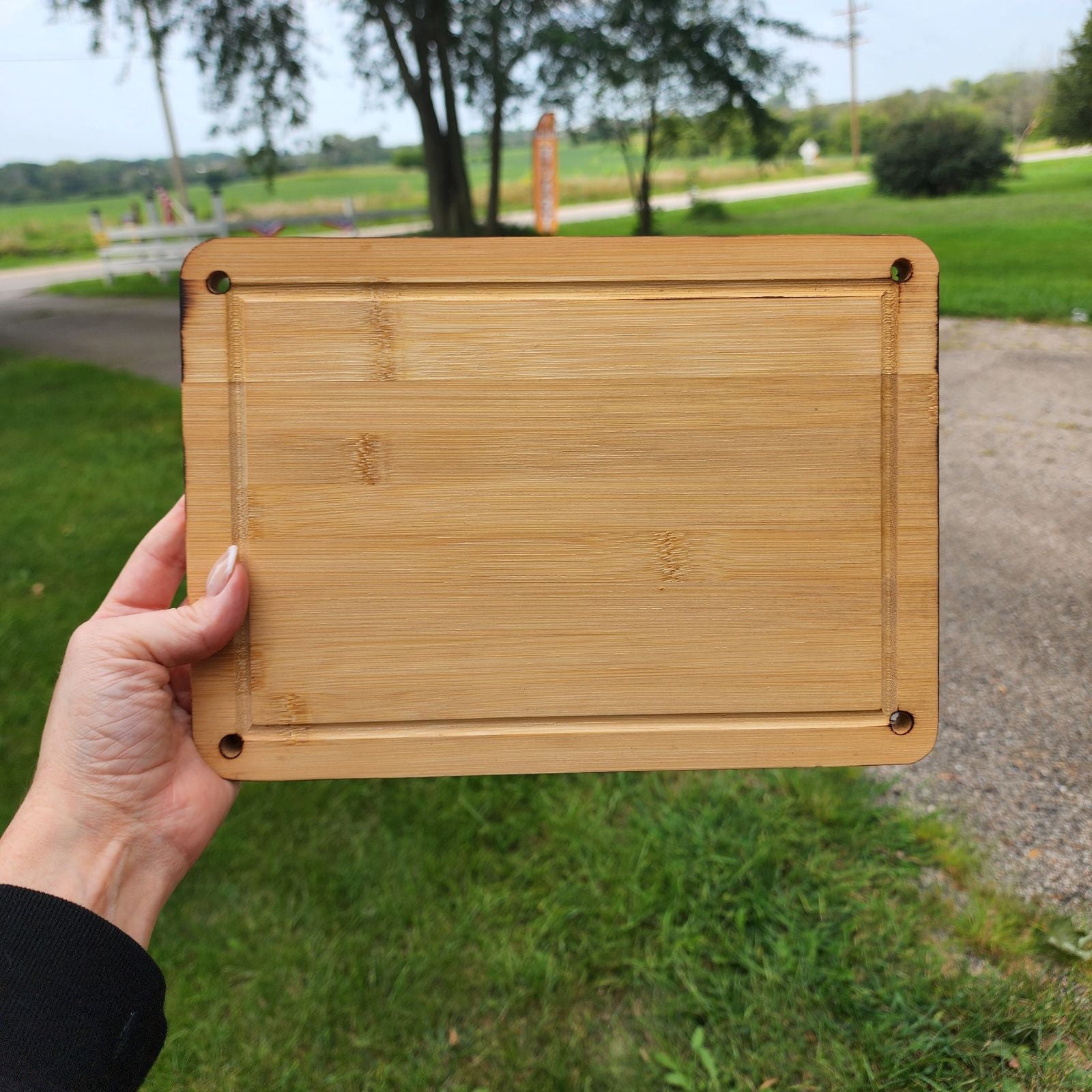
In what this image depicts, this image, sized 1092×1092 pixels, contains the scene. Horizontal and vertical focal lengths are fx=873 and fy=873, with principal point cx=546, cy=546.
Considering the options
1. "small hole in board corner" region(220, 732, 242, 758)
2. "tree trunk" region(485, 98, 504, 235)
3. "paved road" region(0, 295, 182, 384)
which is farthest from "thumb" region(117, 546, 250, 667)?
"paved road" region(0, 295, 182, 384)

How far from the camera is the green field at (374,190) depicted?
3.09 metres

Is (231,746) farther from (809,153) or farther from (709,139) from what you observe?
(709,139)

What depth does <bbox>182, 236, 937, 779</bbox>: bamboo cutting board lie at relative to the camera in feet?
4.00

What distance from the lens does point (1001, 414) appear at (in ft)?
5.49

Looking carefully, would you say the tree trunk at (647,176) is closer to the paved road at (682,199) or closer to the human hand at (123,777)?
the paved road at (682,199)

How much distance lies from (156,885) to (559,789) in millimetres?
1209

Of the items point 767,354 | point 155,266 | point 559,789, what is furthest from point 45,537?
point 155,266

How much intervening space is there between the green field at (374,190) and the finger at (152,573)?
1625mm

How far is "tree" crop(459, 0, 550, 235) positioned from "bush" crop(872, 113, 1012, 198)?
3.05m

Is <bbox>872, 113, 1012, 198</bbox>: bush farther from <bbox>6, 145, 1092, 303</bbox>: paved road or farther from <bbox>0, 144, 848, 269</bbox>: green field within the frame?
<bbox>0, 144, 848, 269</bbox>: green field

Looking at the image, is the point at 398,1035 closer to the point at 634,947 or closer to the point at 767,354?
the point at 634,947

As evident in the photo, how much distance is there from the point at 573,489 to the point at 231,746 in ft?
2.07

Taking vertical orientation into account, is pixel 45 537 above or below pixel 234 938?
above

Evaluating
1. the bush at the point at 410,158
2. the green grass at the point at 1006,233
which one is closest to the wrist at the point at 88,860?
the green grass at the point at 1006,233
